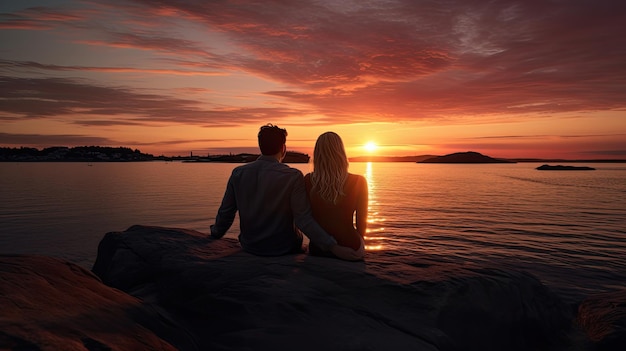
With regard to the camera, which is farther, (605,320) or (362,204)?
(605,320)

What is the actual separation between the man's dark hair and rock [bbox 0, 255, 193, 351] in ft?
9.25

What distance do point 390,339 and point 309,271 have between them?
1544mm

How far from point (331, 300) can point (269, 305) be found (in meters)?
0.76

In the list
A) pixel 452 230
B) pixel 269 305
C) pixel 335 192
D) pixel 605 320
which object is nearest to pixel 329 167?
pixel 335 192

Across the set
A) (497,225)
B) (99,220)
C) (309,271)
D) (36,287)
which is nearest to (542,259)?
(497,225)

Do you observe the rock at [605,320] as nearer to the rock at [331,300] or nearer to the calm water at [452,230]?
the rock at [331,300]

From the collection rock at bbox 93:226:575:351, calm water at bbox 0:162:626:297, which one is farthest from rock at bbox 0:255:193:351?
calm water at bbox 0:162:626:297

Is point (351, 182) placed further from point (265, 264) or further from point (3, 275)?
point (3, 275)

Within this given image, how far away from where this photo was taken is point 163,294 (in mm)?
5402

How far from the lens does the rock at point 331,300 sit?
13.7 feet

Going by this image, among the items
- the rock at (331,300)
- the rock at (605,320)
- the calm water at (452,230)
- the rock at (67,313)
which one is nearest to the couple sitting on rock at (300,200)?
the rock at (331,300)

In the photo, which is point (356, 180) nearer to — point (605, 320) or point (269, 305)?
point (269, 305)

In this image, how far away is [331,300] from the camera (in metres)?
4.60

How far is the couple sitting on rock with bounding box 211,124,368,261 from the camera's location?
19.0 feet
